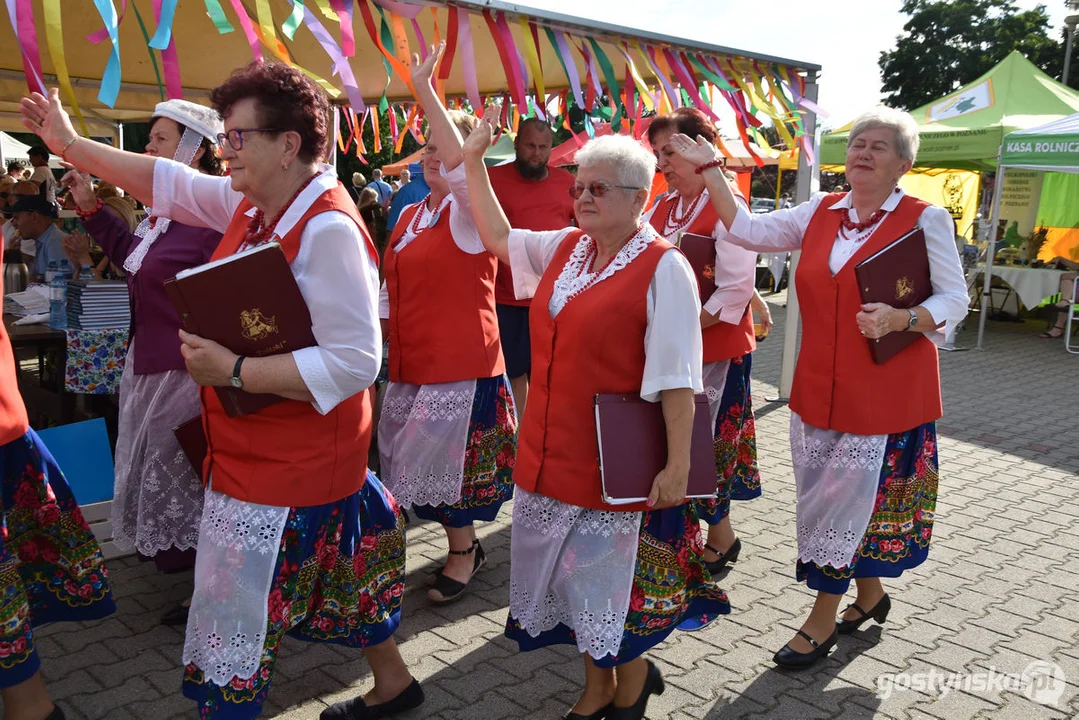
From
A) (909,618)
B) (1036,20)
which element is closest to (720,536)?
(909,618)

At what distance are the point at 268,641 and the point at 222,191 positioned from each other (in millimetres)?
1379

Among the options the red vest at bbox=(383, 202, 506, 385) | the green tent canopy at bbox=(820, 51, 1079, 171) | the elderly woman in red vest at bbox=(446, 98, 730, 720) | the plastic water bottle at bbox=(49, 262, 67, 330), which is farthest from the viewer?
the green tent canopy at bbox=(820, 51, 1079, 171)

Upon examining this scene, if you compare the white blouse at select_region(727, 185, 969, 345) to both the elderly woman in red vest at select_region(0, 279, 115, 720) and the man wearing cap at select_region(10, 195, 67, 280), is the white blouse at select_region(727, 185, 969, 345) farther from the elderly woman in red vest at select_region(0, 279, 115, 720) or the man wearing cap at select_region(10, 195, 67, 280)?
the man wearing cap at select_region(10, 195, 67, 280)

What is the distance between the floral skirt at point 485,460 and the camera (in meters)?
3.84

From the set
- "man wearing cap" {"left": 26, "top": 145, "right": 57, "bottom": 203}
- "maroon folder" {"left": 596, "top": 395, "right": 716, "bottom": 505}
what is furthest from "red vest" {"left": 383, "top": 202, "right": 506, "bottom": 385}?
"man wearing cap" {"left": 26, "top": 145, "right": 57, "bottom": 203}

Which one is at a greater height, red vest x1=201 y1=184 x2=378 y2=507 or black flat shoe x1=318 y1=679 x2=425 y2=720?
red vest x1=201 y1=184 x2=378 y2=507

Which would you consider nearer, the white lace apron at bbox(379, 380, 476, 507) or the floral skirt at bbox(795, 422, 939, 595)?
the floral skirt at bbox(795, 422, 939, 595)

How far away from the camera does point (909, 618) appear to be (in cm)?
374

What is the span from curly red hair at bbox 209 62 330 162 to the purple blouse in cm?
Result: 104

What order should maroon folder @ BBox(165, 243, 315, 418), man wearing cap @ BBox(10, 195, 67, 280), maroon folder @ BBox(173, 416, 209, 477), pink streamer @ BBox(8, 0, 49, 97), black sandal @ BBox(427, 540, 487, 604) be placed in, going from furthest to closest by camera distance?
man wearing cap @ BBox(10, 195, 67, 280), black sandal @ BBox(427, 540, 487, 604), pink streamer @ BBox(8, 0, 49, 97), maroon folder @ BBox(173, 416, 209, 477), maroon folder @ BBox(165, 243, 315, 418)

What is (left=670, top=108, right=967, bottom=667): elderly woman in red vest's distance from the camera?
10.3ft

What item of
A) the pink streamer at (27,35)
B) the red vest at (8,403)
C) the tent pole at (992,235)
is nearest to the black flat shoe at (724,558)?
the red vest at (8,403)

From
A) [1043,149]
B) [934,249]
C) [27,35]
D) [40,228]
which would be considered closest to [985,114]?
[1043,149]


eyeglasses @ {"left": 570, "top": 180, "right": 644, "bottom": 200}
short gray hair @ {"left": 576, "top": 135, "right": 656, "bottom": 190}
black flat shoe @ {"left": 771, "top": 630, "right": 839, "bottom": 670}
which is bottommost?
black flat shoe @ {"left": 771, "top": 630, "right": 839, "bottom": 670}
